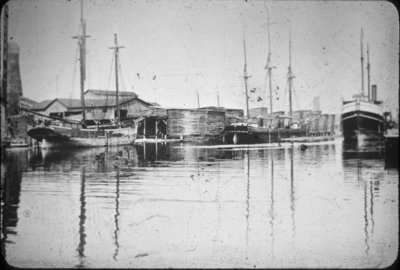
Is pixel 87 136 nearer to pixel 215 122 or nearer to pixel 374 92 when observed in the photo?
pixel 215 122

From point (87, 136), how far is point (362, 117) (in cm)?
559

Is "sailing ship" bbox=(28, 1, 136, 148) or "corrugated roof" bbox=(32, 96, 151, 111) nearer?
"sailing ship" bbox=(28, 1, 136, 148)

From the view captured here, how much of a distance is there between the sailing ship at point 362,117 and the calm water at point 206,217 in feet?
1.10

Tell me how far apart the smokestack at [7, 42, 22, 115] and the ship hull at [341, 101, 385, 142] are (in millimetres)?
4439

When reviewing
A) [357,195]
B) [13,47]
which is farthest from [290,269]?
[13,47]

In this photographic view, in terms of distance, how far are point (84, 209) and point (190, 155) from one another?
1.46 m

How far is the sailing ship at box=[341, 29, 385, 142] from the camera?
140 inches

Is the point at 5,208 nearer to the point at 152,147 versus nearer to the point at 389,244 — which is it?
the point at 152,147

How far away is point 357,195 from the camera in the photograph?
11.5ft

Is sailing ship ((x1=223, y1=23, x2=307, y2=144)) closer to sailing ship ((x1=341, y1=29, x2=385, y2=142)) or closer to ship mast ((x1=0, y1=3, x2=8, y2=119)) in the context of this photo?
sailing ship ((x1=341, y1=29, x2=385, y2=142))

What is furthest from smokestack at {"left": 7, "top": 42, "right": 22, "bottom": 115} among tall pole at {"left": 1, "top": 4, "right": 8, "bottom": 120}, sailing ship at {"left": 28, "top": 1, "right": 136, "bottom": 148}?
sailing ship at {"left": 28, "top": 1, "right": 136, "bottom": 148}

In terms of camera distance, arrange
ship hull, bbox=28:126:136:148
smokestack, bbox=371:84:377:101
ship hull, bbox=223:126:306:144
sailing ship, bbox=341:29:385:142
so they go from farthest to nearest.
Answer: ship hull, bbox=28:126:136:148 < ship hull, bbox=223:126:306:144 < sailing ship, bbox=341:29:385:142 < smokestack, bbox=371:84:377:101

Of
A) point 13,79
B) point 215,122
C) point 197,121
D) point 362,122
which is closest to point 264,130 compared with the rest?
point 362,122

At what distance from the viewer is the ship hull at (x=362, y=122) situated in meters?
3.72
